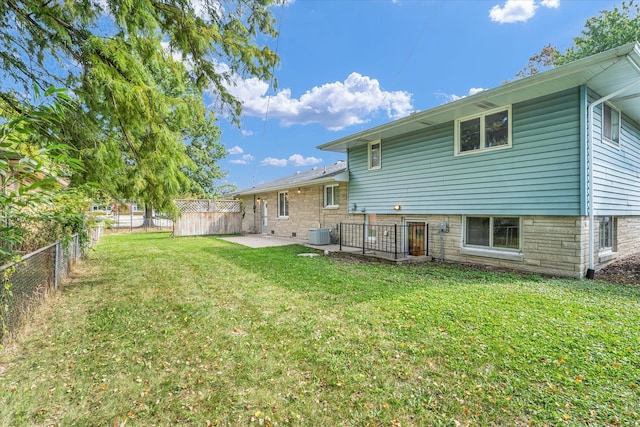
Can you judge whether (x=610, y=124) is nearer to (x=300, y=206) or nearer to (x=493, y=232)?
(x=493, y=232)

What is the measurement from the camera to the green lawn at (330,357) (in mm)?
2234

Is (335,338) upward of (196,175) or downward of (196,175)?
downward

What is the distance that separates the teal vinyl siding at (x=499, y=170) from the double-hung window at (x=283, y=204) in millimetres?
6406

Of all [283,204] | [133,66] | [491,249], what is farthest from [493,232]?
[283,204]

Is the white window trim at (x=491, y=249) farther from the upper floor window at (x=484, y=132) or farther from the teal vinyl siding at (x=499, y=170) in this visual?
the upper floor window at (x=484, y=132)

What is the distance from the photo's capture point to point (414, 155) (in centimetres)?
920

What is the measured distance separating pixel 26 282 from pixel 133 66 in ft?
10.4

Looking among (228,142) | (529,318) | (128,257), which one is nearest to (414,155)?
(529,318)

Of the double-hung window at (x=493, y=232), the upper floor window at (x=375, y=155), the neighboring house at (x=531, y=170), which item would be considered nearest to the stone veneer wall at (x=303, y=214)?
the upper floor window at (x=375, y=155)

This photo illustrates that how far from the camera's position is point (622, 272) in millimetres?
6496

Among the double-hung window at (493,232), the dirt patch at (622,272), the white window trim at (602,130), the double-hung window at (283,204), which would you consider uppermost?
the white window trim at (602,130)

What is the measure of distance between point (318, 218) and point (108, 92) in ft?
32.5

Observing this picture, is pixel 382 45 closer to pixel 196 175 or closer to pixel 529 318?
pixel 529 318

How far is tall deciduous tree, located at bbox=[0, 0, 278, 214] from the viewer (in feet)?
12.6
